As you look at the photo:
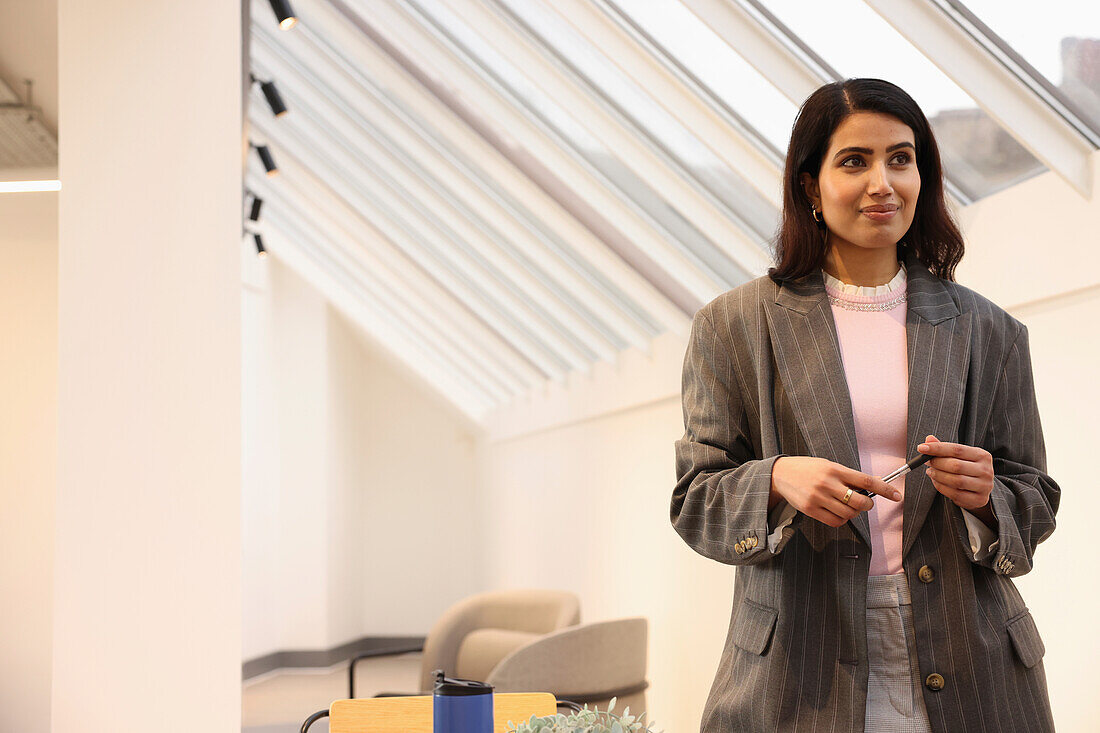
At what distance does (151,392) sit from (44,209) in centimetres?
273

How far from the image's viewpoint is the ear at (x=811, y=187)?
1208 millimetres

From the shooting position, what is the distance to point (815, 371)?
1126mm

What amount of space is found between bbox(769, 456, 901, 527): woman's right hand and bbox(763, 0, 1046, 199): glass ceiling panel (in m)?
1.51

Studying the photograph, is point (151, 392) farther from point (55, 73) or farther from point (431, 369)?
point (431, 369)

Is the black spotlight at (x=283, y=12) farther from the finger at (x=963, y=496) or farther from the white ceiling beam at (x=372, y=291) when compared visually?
the white ceiling beam at (x=372, y=291)

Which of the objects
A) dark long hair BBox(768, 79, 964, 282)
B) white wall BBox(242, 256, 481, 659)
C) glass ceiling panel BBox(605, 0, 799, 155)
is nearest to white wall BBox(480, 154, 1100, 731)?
glass ceiling panel BBox(605, 0, 799, 155)

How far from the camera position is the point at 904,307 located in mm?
1175

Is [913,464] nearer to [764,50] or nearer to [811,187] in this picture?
[811,187]

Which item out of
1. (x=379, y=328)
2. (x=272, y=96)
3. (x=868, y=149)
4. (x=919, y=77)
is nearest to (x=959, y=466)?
(x=868, y=149)

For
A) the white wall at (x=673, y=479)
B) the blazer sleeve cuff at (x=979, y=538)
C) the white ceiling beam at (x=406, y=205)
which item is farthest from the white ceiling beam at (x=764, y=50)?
the white ceiling beam at (x=406, y=205)

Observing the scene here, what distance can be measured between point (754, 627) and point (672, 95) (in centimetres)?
203

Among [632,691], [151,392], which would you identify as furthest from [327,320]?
[151,392]

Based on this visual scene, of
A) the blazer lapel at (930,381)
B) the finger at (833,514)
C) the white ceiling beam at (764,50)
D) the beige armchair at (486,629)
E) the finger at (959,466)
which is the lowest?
the beige armchair at (486,629)

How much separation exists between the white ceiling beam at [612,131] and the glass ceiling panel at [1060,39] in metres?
1.34
